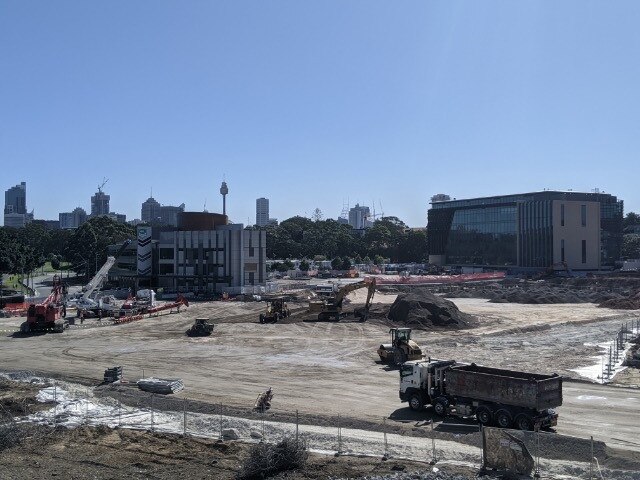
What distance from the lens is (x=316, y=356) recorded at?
46.5 meters

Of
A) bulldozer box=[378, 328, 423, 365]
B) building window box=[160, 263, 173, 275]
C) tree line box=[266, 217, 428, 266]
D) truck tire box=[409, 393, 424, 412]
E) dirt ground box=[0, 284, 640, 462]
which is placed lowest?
dirt ground box=[0, 284, 640, 462]

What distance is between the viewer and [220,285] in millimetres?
94688

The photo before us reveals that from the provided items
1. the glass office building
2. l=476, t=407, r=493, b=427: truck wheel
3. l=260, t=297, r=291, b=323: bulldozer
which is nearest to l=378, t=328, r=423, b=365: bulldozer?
l=476, t=407, r=493, b=427: truck wheel

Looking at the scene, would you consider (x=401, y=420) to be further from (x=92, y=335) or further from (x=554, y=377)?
(x=92, y=335)

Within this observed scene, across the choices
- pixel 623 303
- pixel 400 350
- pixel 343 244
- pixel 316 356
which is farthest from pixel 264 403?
pixel 343 244

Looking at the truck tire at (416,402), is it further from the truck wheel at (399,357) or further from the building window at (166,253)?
the building window at (166,253)

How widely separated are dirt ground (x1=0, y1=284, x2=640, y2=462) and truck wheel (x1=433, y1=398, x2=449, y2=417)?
1.77 metres

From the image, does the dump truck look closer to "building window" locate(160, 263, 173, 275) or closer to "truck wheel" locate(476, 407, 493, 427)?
"truck wheel" locate(476, 407, 493, 427)

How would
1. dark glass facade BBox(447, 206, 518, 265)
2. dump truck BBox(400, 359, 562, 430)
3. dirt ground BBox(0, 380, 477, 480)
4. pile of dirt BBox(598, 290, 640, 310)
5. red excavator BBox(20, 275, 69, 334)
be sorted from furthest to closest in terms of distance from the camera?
1. dark glass facade BBox(447, 206, 518, 265)
2. pile of dirt BBox(598, 290, 640, 310)
3. red excavator BBox(20, 275, 69, 334)
4. dump truck BBox(400, 359, 562, 430)
5. dirt ground BBox(0, 380, 477, 480)

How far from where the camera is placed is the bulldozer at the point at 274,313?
65.6 metres

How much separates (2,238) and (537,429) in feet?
375

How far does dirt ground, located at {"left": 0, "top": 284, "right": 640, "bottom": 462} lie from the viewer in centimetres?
3164

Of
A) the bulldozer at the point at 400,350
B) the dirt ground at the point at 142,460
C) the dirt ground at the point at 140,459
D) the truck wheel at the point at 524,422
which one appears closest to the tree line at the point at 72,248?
the bulldozer at the point at 400,350

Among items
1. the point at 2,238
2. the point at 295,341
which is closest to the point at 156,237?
the point at 2,238
